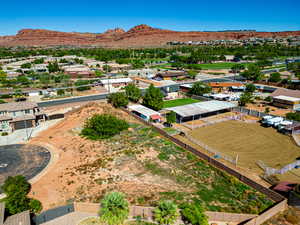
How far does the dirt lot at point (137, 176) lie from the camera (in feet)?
93.0

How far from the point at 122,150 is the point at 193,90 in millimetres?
41538

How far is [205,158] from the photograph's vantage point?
3672 centimetres

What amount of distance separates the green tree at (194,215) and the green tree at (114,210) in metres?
5.74

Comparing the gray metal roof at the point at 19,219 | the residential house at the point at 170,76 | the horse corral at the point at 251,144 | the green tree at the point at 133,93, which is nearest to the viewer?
the gray metal roof at the point at 19,219

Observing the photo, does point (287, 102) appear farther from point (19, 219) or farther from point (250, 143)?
point (19, 219)

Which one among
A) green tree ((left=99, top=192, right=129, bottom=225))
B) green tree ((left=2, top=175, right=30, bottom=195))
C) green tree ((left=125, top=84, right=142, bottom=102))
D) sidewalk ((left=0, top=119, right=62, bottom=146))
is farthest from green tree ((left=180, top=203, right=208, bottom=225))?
green tree ((left=125, top=84, right=142, bottom=102))

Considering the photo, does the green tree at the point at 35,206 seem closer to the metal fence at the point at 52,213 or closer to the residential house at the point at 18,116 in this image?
the metal fence at the point at 52,213

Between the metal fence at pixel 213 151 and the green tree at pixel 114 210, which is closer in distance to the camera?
the green tree at pixel 114 210

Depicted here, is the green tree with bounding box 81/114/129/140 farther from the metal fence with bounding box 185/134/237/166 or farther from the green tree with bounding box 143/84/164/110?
the green tree with bounding box 143/84/164/110

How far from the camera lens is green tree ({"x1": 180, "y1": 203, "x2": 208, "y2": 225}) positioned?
75.0ft

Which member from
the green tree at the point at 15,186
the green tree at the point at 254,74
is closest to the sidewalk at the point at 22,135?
the green tree at the point at 15,186

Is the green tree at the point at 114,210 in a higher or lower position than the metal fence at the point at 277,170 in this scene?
higher

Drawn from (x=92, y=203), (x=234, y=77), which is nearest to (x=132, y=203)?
(x=92, y=203)

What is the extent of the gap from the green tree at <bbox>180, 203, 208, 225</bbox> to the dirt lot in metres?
3.15
